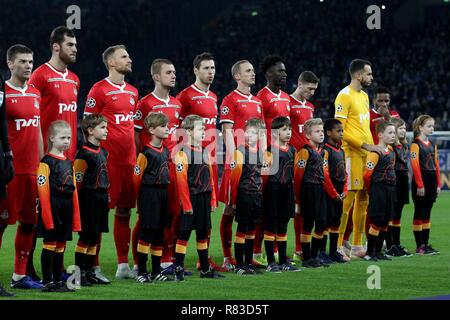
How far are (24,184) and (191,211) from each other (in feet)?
5.27

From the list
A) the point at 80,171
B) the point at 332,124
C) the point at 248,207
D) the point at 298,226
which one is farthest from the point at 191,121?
the point at 298,226

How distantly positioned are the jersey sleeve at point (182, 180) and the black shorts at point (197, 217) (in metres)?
0.15

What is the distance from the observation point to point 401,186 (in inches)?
496

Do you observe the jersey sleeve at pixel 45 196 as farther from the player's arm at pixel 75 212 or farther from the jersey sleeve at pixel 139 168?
the jersey sleeve at pixel 139 168

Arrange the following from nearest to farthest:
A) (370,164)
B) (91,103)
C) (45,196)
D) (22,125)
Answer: (45,196) < (22,125) < (91,103) < (370,164)

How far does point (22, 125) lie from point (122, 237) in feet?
5.59

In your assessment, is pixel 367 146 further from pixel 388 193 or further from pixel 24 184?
pixel 24 184

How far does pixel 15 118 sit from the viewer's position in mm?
9273

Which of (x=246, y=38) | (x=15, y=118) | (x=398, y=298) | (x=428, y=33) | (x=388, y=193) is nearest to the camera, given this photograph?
(x=398, y=298)

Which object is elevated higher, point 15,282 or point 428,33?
point 428,33

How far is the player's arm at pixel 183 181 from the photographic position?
9727 mm

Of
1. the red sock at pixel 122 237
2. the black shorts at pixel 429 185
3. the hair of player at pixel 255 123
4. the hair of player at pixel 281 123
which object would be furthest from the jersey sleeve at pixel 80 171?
the black shorts at pixel 429 185

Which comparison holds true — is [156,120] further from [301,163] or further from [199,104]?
[301,163]
